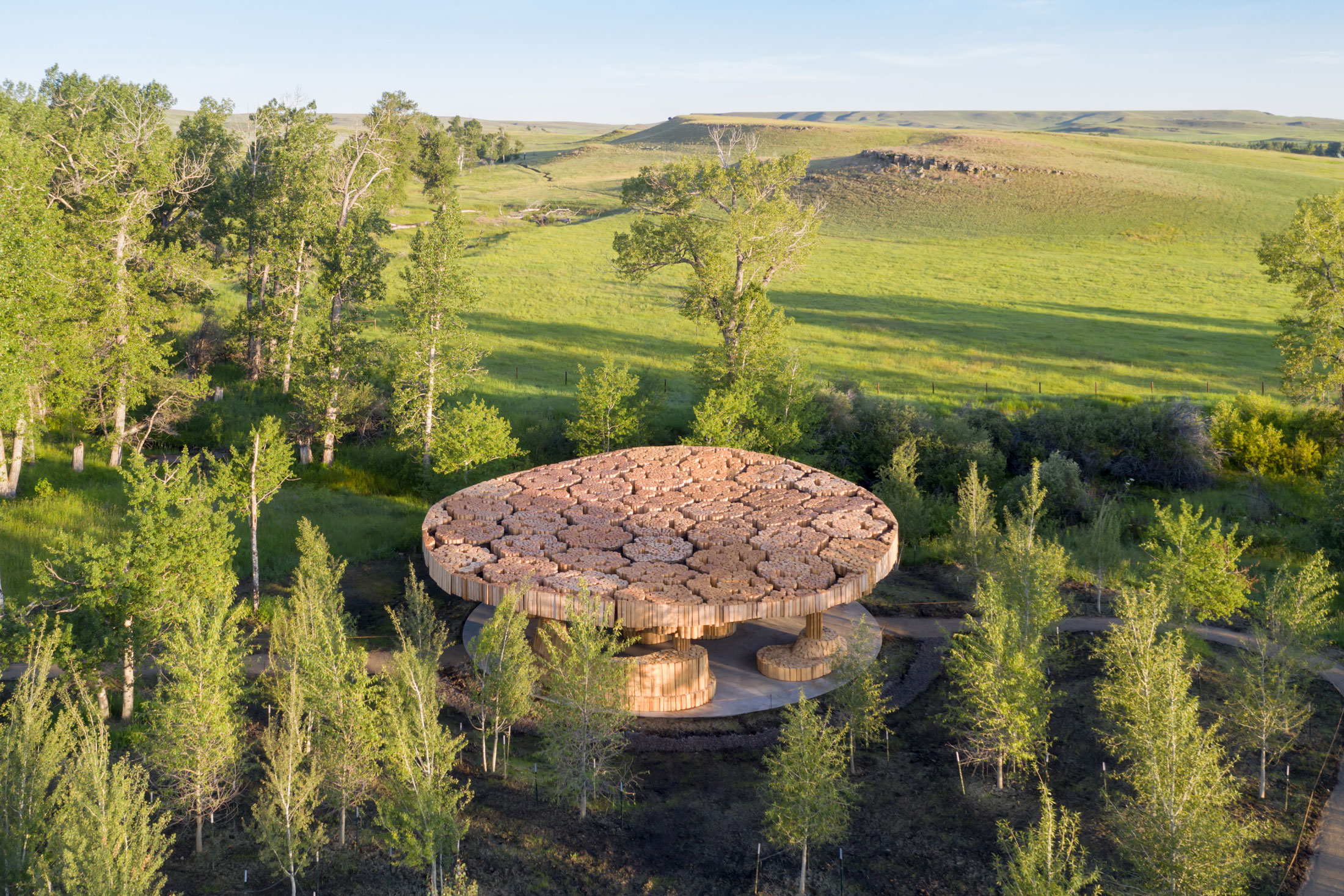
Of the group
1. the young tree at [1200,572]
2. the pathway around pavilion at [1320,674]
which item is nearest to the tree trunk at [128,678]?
the pathway around pavilion at [1320,674]

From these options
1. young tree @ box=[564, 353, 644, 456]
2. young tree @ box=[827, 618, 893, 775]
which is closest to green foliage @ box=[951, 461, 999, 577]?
young tree @ box=[827, 618, 893, 775]

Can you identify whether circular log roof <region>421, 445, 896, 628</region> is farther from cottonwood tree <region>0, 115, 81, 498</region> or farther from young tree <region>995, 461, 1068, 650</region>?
cottonwood tree <region>0, 115, 81, 498</region>

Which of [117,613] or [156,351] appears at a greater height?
[156,351]

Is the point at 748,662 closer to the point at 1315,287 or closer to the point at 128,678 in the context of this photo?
the point at 128,678

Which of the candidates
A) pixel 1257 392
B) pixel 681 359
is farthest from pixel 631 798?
pixel 1257 392

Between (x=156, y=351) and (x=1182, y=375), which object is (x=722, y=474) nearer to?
(x=156, y=351)

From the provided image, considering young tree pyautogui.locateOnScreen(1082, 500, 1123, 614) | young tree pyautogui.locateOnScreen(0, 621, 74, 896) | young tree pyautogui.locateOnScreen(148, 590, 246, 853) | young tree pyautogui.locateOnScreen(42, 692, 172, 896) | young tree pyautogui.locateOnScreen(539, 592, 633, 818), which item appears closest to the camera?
young tree pyautogui.locateOnScreen(42, 692, 172, 896)

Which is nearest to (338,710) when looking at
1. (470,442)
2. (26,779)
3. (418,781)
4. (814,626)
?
(418,781)
